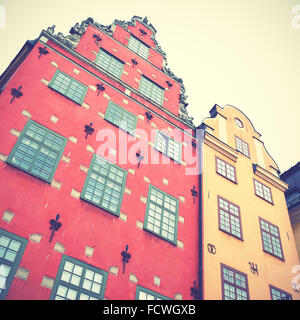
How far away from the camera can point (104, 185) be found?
989 cm

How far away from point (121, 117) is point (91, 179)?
353 centimetres

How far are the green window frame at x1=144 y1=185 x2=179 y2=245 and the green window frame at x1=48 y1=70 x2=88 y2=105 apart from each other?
14.6 feet

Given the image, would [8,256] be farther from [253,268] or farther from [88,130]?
[253,268]

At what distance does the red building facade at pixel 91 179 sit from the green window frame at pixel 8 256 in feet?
0.08

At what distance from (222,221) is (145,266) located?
14.5ft

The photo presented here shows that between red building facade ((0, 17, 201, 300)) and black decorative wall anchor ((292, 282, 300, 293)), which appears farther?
black decorative wall anchor ((292, 282, 300, 293))

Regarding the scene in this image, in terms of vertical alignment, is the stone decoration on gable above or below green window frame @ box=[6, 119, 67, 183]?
above

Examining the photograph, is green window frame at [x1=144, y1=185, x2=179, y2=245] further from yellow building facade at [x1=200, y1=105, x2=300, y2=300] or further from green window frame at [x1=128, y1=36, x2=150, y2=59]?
green window frame at [x1=128, y1=36, x2=150, y2=59]

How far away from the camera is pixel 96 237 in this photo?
873 cm

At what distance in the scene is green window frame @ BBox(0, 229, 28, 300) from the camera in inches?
269

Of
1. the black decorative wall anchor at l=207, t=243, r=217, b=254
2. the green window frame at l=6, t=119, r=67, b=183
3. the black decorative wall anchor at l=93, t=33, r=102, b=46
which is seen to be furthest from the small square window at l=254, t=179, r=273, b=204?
the black decorative wall anchor at l=93, t=33, r=102, b=46

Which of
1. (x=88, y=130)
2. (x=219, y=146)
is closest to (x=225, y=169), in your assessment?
(x=219, y=146)

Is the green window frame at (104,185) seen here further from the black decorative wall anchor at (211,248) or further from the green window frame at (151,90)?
the green window frame at (151,90)
